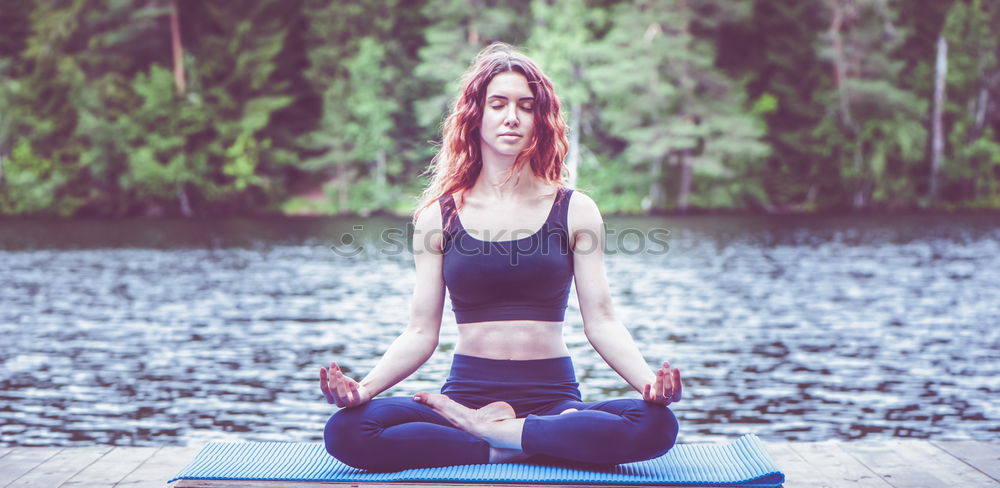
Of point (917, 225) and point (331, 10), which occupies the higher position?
point (331, 10)

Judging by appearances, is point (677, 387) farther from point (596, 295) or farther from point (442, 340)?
point (442, 340)

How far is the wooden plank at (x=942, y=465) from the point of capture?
414cm

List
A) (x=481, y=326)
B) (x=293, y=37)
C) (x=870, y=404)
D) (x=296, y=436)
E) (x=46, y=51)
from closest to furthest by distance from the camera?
(x=481, y=326), (x=296, y=436), (x=870, y=404), (x=46, y=51), (x=293, y=37)

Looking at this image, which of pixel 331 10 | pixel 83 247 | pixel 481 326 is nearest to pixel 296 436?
pixel 481 326

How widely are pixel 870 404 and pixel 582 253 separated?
18.7 feet

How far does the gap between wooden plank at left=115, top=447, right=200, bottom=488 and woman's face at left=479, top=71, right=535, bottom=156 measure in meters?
1.72

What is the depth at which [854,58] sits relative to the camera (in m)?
39.1

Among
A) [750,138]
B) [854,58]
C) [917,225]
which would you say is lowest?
[917,225]

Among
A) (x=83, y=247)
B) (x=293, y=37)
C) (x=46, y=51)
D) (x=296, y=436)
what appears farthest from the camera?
(x=293, y=37)

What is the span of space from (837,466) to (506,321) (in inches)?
63.1

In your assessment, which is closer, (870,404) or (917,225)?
(870,404)

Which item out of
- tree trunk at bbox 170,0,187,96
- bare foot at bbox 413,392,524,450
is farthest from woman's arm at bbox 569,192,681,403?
tree trunk at bbox 170,0,187,96

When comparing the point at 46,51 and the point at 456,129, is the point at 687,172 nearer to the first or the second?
the point at 46,51

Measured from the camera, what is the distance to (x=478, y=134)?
3867mm
